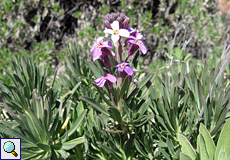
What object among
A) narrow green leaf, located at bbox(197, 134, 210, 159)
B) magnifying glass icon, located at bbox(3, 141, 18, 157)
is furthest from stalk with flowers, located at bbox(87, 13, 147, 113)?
magnifying glass icon, located at bbox(3, 141, 18, 157)

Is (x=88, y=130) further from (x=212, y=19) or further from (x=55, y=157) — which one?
(x=212, y=19)

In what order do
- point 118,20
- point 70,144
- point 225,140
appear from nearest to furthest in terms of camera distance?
point 225,140
point 118,20
point 70,144

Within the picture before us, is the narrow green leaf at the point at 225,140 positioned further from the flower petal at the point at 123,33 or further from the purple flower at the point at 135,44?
the flower petal at the point at 123,33

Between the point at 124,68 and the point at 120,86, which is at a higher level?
the point at 124,68

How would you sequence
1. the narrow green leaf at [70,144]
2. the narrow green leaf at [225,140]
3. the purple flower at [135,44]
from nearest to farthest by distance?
the narrow green leaf at [225,140] < the purple flower at [135,44] < the narrow green leaf at [70,144]

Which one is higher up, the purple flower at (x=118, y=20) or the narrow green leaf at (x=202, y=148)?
the purple flower at (x=118, y=20)

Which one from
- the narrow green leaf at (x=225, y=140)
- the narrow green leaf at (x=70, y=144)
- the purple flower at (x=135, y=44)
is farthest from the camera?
the narrow green leaf at (x=70, y=144)

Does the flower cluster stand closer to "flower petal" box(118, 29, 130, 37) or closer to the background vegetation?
"flower petal" box(118, 29, 130, 37)

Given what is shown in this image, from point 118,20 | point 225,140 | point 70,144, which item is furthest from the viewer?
point 70,144

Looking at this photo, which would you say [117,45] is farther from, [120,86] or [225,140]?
[225,140]

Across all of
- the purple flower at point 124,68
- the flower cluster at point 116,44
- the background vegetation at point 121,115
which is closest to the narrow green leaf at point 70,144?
the background vegetation at point 121,115

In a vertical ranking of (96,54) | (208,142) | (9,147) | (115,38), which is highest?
(115,38)

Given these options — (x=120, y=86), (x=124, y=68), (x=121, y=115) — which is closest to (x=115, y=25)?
(x=124, y=68)

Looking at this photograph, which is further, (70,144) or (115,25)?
(70,144)
